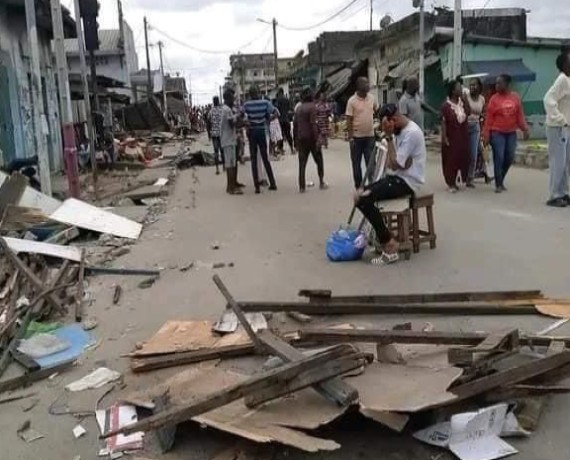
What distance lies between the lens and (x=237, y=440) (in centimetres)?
363

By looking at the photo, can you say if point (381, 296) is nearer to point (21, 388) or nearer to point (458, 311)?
point (458, 311)

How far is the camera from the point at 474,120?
12.3m

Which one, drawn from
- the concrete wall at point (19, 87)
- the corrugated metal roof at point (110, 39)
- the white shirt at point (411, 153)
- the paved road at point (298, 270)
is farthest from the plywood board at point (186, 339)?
the corrugated metal roof at point (110, 39)

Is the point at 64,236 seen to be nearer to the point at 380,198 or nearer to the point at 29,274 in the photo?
the point at 29,274

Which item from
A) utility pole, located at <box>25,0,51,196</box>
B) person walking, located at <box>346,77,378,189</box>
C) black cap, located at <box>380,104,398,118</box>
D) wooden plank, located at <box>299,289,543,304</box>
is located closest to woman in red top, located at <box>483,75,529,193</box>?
person walking, located at <box>346,77,378,189</box>

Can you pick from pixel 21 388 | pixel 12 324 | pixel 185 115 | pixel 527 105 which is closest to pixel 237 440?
pixel 21 388

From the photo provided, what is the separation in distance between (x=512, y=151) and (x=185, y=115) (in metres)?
48.4

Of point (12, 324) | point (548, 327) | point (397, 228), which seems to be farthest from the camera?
point (397, 228)

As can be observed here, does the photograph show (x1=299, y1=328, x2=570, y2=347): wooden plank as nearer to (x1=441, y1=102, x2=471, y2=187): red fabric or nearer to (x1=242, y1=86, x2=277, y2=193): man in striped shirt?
(x1=441, y1=102, x2=471, y2=187): red fabric

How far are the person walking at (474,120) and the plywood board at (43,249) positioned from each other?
7092mm

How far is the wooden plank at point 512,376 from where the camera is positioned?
11.6 ft

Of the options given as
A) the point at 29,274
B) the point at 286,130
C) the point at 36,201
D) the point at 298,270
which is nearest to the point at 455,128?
the point at 298,270

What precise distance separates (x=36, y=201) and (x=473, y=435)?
314 inches

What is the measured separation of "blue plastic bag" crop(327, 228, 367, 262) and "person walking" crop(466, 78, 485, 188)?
540 cm
